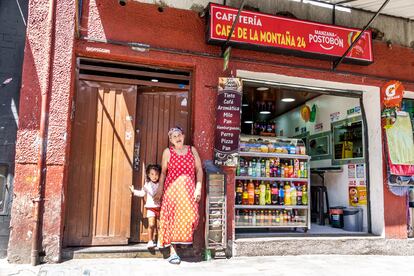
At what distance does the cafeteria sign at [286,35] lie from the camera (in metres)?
5.82

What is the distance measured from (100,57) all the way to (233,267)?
3.68m

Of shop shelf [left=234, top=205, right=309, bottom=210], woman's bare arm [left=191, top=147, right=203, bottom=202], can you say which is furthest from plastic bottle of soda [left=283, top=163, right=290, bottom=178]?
woman's bare arm [left=191, top=147, right=203, bottom=202]

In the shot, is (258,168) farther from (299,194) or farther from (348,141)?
(348,141)

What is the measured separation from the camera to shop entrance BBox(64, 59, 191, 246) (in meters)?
5.41

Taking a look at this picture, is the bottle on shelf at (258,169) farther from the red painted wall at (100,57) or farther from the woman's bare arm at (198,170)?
the woman's bare arm at (198,170)

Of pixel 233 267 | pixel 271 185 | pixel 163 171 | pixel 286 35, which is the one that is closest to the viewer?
pixel 233 267

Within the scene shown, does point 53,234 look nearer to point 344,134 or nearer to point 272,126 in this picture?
point 272,126

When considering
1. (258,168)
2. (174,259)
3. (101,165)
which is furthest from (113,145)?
(258,168)

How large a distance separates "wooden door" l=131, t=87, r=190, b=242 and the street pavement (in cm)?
67

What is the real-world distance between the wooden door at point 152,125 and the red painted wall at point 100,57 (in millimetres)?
361

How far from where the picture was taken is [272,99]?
10086 millimetres

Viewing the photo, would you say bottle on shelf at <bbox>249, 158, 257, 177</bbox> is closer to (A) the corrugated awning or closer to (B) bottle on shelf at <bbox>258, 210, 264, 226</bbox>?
(B) bottle on shelf at <bbox>258, 210, 264, 226</bbox>

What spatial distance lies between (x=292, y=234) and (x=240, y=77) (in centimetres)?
292

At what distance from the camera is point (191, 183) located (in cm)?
538
